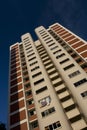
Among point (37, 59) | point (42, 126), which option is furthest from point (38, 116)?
point (37, 59)

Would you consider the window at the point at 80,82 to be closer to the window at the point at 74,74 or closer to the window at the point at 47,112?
the window at the point at 74,74

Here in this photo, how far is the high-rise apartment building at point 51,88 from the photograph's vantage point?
33500 millimetres

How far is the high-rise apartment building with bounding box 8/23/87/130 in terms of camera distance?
33500 millimetres

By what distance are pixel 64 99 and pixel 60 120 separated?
7.21 meters

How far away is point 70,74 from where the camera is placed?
41719mm

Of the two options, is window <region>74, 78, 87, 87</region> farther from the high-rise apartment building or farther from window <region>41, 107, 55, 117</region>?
window <region>41, 107, 55, 117</region>

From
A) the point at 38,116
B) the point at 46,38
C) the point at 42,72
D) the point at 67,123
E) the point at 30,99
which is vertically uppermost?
the point at 46,38

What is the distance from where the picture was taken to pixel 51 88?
1578 inches

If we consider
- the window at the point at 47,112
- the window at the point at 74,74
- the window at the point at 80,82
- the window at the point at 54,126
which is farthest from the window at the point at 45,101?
the window at the point at 74,74

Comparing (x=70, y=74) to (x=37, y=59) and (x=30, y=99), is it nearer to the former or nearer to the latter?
(x=30, y=99)

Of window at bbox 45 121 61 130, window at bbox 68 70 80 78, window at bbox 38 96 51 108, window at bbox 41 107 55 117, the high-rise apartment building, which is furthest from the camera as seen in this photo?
window at bbox 68 70 80 78

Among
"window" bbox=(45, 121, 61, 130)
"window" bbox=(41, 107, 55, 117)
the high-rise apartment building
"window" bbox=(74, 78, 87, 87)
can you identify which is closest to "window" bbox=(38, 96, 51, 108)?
the high-rise apartment building

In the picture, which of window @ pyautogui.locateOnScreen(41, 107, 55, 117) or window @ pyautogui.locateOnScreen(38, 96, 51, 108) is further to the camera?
window @ pyautogui.locateOnScreen(38, 96, 51, 108)

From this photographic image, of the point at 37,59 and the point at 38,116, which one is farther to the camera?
the point at 37,59
